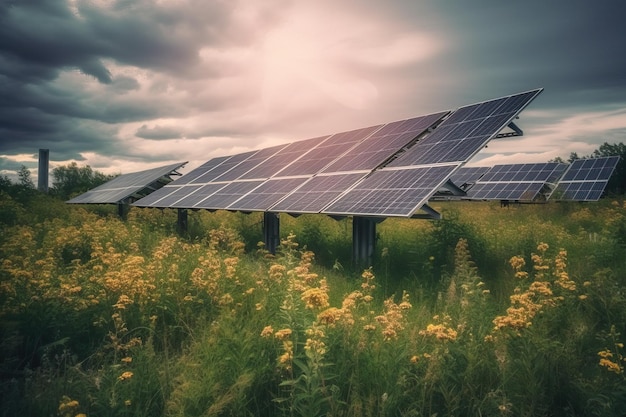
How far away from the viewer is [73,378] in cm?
428

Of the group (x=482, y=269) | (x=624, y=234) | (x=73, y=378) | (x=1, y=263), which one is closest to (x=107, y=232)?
(x=1, y=263)

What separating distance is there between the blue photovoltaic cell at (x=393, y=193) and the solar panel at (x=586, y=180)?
67.8 feet

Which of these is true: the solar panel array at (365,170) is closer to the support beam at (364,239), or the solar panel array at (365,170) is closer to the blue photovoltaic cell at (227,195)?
the blue photovoltaic cell at (227,195)

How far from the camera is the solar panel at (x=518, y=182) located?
2850cm

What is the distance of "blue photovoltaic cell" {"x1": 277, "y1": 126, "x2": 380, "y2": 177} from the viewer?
47.2ft

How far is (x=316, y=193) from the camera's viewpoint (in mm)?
11141

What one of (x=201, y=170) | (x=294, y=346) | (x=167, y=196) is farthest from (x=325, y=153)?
(x=294, y=346)

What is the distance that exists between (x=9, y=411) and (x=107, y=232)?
9322 mm


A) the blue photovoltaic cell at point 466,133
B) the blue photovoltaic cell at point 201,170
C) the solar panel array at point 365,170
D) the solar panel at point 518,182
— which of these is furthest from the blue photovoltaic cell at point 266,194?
the solar panel at point 518,182

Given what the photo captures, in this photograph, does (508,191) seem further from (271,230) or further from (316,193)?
(316,193)

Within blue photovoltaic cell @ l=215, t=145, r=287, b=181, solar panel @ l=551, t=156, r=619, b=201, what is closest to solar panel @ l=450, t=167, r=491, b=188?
solar panel @ l=551, t=156, r=619, b=201

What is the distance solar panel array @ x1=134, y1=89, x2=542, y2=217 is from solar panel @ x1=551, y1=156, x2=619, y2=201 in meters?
17.2

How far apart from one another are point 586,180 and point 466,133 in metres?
24.3

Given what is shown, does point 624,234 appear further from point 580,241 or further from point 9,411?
point 9,411
